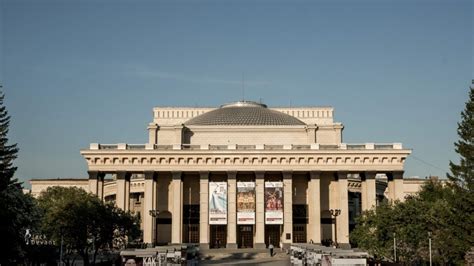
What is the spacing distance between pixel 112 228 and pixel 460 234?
3041 centimetres

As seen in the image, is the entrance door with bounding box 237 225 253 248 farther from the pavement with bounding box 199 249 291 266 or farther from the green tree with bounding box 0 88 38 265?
the green tree with bounding box 0 88 38 265

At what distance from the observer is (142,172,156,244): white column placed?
86.5m

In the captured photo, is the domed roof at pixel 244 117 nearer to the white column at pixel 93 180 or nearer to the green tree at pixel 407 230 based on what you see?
the white column at pixel 93 180

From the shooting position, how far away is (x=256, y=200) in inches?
3501

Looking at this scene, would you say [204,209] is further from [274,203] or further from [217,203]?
[274,203]

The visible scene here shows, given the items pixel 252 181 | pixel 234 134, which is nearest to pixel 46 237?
pixel 252 181

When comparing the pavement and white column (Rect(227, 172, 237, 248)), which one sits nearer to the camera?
the pavement

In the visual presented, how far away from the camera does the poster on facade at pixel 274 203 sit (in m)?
87.8

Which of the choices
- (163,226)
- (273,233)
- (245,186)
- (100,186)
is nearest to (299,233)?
(273,233)

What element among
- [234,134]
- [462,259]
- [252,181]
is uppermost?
[234,134]

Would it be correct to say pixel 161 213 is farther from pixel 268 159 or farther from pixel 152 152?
pixel 268 159

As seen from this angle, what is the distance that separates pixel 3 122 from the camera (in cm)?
4800

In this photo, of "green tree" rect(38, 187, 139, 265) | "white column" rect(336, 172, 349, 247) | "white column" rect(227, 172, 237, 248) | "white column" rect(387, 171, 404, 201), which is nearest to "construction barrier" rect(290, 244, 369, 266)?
"green tree" rect(38, 187, 139, 265)

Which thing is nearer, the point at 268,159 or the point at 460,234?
the point at 460,234
